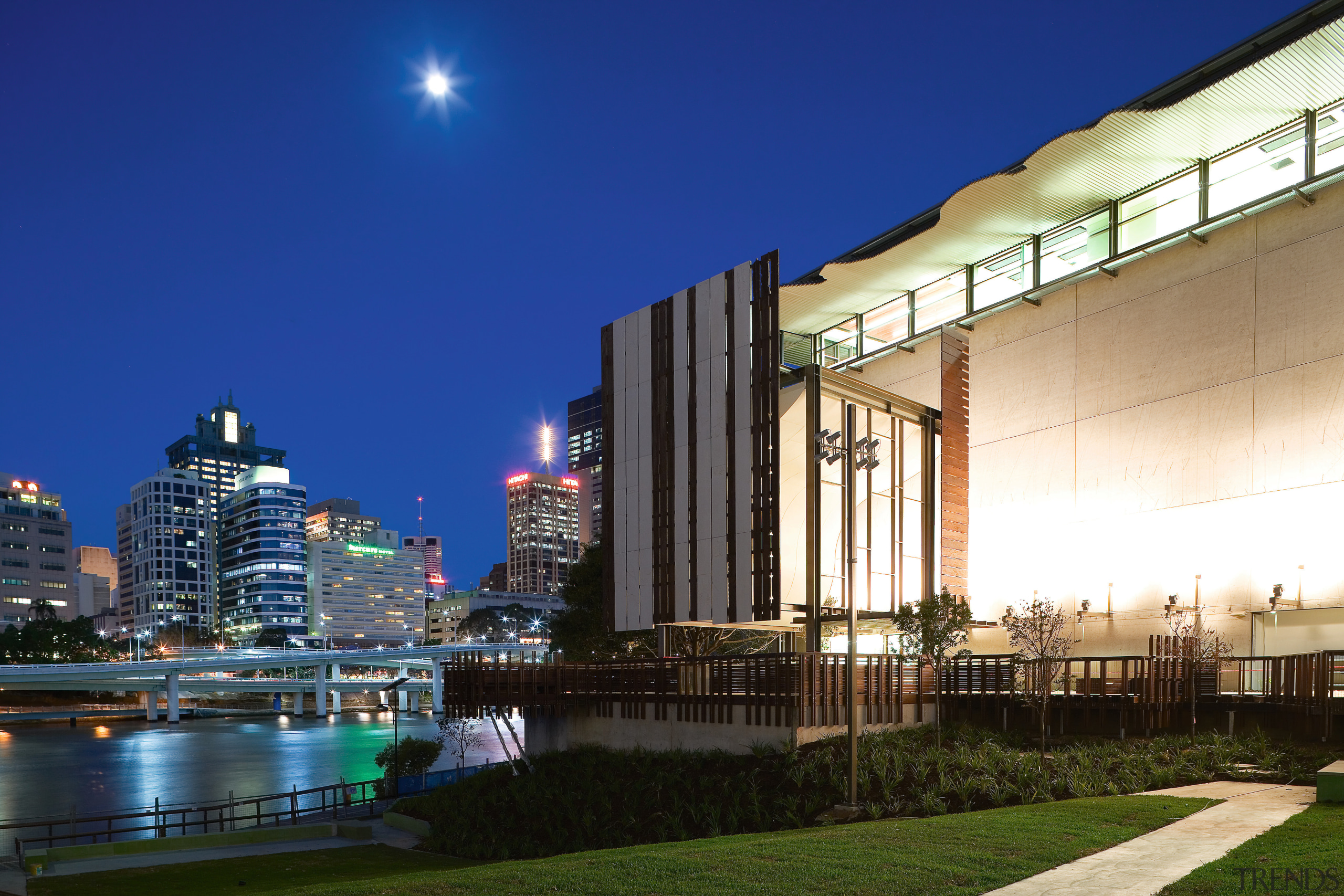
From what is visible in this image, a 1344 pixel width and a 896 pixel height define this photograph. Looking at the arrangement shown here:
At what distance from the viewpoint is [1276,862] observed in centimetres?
1119

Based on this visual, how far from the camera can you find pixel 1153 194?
36.3 meters

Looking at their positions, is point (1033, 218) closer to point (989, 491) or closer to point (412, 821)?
point (989, 491)

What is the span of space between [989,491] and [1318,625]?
1242cm

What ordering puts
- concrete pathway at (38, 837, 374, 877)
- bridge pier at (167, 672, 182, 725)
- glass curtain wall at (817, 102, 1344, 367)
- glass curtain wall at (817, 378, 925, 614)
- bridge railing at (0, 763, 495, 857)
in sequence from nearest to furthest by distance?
concrete pathway at (38, 837, 374, 877) → glass curtain wall at (817, 102, 1344, 367) → bridge railing at (0, 763, 495, 857) → glass curtain wall at (817, 378, 925, 614) → bridge pier at (167, 672, 182, 725)

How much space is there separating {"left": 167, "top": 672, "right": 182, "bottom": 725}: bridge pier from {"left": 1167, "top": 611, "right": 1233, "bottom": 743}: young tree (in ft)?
371

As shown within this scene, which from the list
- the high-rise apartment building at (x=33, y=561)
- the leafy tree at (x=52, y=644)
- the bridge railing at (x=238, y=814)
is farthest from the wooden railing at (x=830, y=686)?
the high-rise apartment building at (x=33, y=561)

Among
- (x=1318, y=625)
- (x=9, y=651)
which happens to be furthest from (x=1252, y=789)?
(x=9, y=651)

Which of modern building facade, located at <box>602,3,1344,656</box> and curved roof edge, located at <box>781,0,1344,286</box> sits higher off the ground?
curved roof edge, located at <box>781,0,1344,286</box>

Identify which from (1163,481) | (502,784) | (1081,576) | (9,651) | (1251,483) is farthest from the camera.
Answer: (9,651)

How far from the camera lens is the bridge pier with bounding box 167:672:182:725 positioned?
12056cm

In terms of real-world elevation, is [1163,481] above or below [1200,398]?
below

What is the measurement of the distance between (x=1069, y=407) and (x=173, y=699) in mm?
114352

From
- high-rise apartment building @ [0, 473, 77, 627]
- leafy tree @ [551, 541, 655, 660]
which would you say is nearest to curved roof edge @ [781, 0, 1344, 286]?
leafy tree @ [551, 541, 655, 660]

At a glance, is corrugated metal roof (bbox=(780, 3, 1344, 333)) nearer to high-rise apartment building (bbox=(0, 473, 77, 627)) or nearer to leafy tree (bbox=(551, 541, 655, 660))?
leafy tree (bbox=(551, 541, 655, 660))
